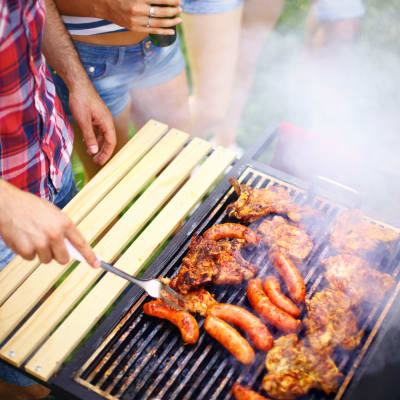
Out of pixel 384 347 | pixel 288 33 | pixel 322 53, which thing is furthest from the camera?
pixel 288 33

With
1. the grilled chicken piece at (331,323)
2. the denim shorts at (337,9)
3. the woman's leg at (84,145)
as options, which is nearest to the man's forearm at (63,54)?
the woman's leg at (84,145)

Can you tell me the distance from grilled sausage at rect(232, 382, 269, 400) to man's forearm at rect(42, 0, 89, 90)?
2192 mm

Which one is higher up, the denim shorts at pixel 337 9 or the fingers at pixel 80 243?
the denim shorts at pixel 337 9

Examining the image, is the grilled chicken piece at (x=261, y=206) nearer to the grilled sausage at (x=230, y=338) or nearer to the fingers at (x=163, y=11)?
the grilled sausage at (x=230, y=338)

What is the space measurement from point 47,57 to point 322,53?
3.79 metres

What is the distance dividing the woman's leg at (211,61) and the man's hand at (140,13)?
118 centimetres

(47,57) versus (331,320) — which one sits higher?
(47,57)

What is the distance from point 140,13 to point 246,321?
1.95 m

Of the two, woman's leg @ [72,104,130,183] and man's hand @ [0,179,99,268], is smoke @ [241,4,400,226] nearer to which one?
woman's leg @ [72,104,130,183]

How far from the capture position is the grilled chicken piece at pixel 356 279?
227 centimetres

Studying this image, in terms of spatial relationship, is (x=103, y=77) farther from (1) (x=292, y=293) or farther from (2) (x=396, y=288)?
(2) (x=396, y=288)

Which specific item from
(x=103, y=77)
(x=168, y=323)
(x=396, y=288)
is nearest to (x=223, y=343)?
(x=168, y=323)

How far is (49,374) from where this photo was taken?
81.2 inches

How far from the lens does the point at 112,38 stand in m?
3.03
